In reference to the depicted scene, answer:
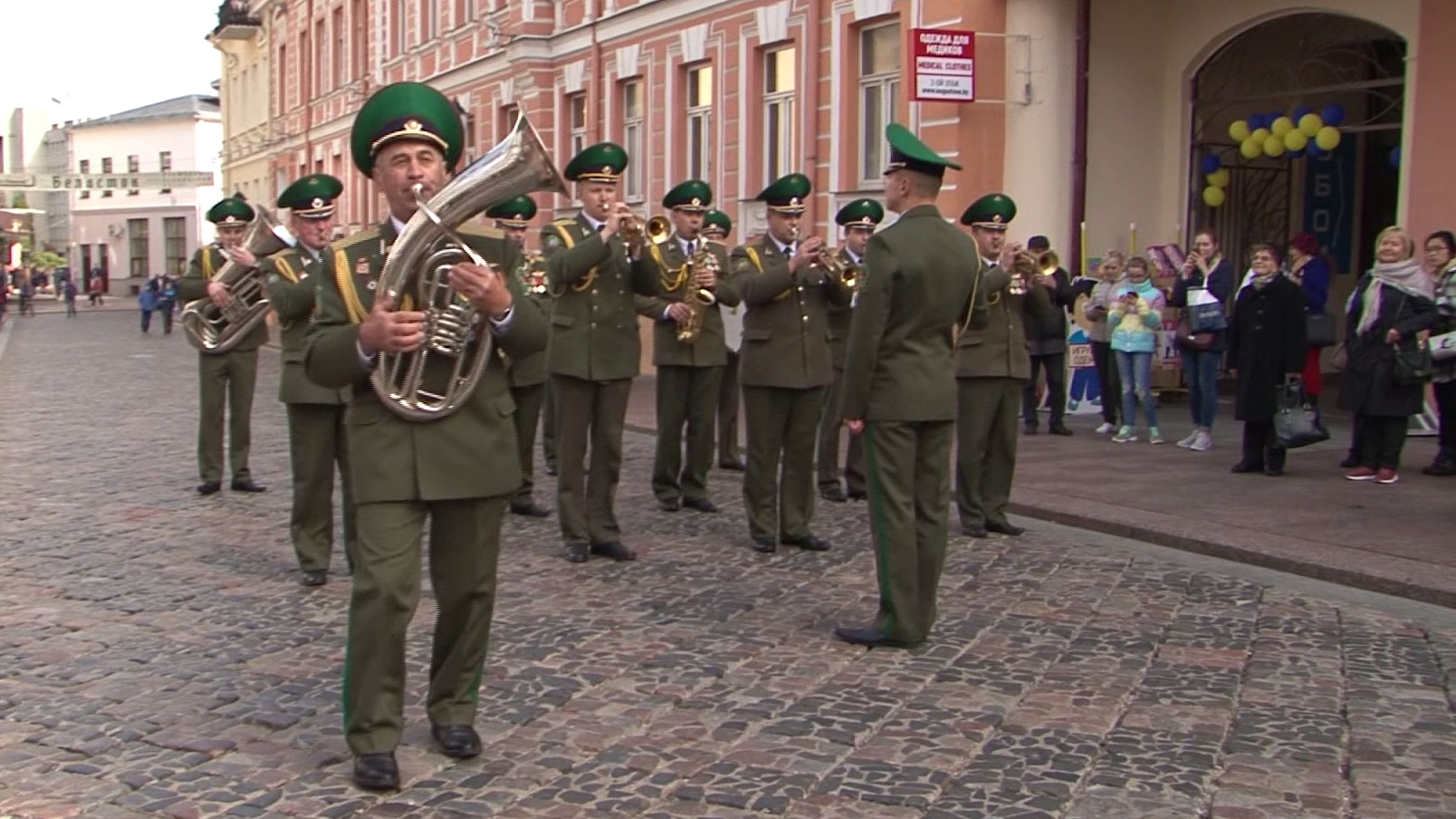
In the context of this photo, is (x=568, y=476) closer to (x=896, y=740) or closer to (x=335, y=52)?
(x=896, y=740)

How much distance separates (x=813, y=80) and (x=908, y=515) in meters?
12.3

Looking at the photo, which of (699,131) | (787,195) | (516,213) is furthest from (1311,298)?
(699,131)

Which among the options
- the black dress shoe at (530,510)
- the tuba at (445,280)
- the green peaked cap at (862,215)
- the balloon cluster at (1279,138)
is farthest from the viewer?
the balloon cluster at (1279,138)

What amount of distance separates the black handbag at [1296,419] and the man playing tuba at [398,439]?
7735mm

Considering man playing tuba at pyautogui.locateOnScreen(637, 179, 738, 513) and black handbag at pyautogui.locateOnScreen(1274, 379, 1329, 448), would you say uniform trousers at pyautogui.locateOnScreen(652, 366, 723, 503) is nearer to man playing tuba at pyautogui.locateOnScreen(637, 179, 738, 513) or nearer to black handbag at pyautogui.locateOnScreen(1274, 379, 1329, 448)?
man playing tuba at pyautogui.locateOnScreen(637, 179, 738, 513)

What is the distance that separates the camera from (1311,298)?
11969 millimetres

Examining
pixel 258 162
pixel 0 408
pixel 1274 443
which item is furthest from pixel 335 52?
pixel 1274 443

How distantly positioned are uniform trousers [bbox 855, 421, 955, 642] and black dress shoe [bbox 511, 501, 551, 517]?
12.0ft

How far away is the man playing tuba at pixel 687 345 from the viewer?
9344mm

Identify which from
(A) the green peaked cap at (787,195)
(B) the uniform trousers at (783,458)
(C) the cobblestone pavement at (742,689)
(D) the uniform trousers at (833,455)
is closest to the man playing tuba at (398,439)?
(C) the cobblestone pavement at (742,689)

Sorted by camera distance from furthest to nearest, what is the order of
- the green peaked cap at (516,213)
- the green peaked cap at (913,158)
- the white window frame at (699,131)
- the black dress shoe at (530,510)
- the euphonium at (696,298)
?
the white window frame at (699,131) → the green peaked cap at (516,213) → the black dress shoe at (530,510) → the euphonium at (696,298) → the green peaked cap at (913,158)

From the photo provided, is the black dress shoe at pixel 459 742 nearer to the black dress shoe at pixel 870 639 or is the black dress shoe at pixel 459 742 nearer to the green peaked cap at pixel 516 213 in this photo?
the black dress shoe at pixel 870 639

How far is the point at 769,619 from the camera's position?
688 cm

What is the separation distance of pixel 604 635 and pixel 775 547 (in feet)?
6.95
